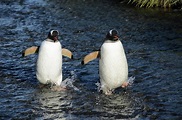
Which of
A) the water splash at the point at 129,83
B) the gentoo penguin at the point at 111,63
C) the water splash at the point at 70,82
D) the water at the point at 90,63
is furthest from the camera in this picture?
the water splash at the point at 70,82

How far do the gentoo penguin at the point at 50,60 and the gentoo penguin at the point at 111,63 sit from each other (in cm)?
55

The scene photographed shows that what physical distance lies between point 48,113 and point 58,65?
1.31 m

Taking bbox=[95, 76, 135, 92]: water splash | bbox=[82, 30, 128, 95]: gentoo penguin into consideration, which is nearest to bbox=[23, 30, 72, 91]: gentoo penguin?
bbox=[82, 30, 128, 95]: gentoo penguin

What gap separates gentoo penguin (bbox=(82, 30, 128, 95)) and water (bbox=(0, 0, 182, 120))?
187 millimetres

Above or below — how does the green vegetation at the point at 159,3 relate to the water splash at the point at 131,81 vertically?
above

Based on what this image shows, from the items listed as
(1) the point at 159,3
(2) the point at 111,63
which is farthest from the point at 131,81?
(1) the point at 159,3

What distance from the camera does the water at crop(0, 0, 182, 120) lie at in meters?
7.66

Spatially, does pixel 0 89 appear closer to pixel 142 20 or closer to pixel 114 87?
pixel 114 87

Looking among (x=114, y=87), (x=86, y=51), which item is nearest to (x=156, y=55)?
(x=86, y=51)

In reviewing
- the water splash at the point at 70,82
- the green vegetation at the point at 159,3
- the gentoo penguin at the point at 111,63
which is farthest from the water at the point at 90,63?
the green vegetation at the point at 159,3

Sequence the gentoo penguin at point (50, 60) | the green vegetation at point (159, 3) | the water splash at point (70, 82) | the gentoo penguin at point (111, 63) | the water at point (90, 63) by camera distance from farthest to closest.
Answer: the green vegetation at point (159, 3)
the water splash at point (70, 82)
the gentoo penguin at point (50, 60)
the gentoo penguin at point (111, 63)
the water at point (90, 63)

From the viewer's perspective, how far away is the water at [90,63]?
7661mm

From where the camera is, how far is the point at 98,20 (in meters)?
14.8

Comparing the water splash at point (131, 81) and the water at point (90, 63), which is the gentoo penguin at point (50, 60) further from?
the water splash at point (131, 81)
